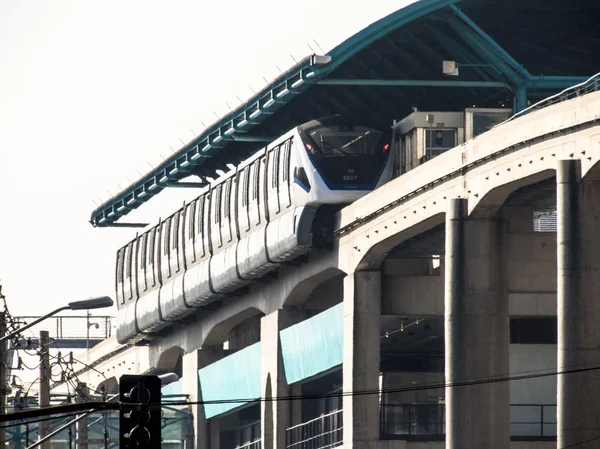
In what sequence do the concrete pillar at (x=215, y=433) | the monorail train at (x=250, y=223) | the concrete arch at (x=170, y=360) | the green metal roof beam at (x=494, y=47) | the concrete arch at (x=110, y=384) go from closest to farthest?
the monorail train at (x=250, y=223), the green metal roof beam at (x=494, y=47), the concrete pillar at (x=215, y=433), the concrete arch at (x=170, y=360), the concrete arch at (x=110, y=384)

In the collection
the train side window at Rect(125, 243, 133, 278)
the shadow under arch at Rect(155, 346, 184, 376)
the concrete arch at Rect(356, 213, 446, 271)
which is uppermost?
the train side window at Rect(125, 243, 133, 278)

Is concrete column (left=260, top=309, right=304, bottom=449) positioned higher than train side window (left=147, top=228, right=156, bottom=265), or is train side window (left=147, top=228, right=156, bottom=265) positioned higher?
train side window (left=147, top=228, right=156, bottom=265)

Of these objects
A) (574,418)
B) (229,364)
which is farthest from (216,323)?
(574,418)

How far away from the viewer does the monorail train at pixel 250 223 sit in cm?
5856

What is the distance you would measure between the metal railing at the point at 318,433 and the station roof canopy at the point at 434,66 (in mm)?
10372

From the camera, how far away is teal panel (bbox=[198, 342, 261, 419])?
2820 inches

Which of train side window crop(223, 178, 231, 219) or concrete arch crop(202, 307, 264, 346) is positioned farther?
concrete arch crop(202, 307, 264, 346)

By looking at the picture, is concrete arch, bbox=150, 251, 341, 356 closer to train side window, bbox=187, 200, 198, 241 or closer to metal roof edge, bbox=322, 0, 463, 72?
train side window, bbox=187, 200, 198, 241

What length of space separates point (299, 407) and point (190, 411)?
12.7 metres

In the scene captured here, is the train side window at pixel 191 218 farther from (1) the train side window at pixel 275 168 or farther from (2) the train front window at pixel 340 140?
(2) the train front window at pixel 340 140

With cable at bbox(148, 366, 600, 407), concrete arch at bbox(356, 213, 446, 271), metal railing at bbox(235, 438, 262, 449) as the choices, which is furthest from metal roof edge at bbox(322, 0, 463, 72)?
metal railing at bbox(235, 438, 262, 449)

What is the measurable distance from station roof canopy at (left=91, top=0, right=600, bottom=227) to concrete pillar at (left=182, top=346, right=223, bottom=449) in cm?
992

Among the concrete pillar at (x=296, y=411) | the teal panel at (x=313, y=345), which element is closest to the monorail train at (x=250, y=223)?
the teal panel at (x=313, y=345)

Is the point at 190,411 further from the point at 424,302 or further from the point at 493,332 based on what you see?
the point at 493,332
